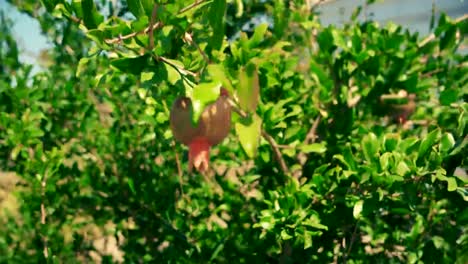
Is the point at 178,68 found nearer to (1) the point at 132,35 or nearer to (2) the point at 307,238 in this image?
(1) the point at 132,35

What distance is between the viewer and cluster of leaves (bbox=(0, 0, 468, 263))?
2.64ft

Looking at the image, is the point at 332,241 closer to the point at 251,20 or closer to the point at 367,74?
the point at 367,74

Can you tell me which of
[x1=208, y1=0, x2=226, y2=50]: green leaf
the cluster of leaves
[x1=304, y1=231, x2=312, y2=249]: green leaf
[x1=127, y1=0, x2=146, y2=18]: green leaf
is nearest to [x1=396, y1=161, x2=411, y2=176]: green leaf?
the cluster of leaves

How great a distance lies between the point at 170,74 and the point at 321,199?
67cm

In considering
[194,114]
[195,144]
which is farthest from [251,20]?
[194,114]

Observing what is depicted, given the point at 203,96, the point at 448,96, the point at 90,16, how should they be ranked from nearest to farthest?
the point at 203,96 < the point at 90,16 < the point at 448,96

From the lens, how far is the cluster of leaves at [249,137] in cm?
81

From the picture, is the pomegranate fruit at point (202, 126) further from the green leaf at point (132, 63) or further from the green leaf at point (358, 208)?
the green leaf at point (358, 208)

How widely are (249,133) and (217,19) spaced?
17 cm

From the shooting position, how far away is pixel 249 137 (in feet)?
2.22

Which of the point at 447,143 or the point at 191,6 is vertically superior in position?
the point at 191,6

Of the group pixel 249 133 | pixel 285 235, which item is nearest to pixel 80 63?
pixel 249 133

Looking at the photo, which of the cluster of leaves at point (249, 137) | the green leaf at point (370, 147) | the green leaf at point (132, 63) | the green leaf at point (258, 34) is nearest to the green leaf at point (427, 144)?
the cluster of leaves at point (249, 137)

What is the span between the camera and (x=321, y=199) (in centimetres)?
128
